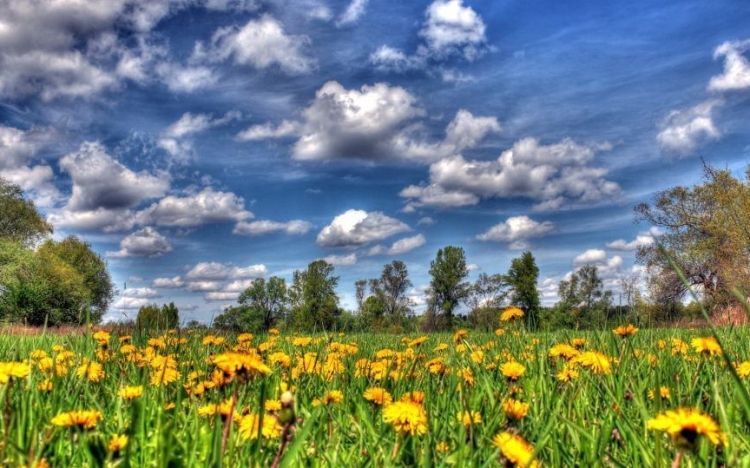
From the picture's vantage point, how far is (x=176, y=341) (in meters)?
5.19

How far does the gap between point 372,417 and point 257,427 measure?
2.57 feet

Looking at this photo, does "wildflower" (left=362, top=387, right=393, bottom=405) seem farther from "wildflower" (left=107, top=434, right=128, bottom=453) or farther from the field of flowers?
"wildflower" (left=107, top=434, right=128, bottom=453)

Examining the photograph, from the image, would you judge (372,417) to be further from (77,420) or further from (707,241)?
(707,241)

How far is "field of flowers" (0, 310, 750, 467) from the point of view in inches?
68.4

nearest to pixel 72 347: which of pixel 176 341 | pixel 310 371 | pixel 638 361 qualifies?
pixel 176 341

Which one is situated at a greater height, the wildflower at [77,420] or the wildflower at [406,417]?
the wildflower at [77,420]

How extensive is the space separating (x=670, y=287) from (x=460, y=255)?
32.4m

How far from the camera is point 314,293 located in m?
78.2

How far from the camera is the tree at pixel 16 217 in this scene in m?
63.1

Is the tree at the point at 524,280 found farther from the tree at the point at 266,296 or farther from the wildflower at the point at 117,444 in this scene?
the wildflower at the point at 117,444

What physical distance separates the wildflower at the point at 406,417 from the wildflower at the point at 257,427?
1.41 ft

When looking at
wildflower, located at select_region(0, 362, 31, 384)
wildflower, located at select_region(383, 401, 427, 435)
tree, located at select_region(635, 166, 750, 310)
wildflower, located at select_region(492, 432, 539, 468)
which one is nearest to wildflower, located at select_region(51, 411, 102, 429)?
wildflower, located at select_region(0, 362, 31, 384)

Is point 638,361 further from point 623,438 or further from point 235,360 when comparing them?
point 235,360

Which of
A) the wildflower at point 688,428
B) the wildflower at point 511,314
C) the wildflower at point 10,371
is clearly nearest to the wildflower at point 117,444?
the wildflower at point 10,371
